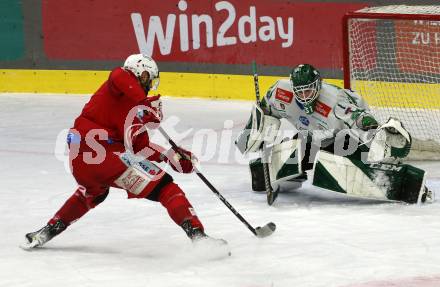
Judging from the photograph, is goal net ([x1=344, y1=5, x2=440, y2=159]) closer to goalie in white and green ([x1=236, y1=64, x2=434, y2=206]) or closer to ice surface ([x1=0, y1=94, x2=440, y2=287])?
ice surface ([x1=0, y1=94, x2=440, y2=287])

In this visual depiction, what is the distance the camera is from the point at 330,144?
6.42 meters

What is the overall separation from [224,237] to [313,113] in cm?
A: 123

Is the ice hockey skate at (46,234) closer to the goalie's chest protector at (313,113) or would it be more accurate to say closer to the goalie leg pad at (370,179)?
the goalie leg pad at (370,179)

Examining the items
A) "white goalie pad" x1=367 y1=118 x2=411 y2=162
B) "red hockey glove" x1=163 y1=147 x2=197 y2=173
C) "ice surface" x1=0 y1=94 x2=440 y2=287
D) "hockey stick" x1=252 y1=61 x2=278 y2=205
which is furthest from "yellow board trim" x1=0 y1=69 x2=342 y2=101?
"red hockey glove" x1=163 y1=147 x2=197 y2=173

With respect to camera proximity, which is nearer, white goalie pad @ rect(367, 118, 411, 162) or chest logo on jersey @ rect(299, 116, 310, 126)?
white goalie pad @ rect(367, 118, 411, 162)

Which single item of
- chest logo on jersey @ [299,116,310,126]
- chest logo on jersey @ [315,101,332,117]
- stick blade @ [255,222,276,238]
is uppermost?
chest logo on jersey @ [315,101,332,117]

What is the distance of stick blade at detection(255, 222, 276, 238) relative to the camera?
5.35 metres

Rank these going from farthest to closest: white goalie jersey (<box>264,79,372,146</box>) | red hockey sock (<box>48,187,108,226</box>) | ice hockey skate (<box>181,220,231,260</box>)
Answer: white goalie jersey (<box>264,79,372,146</box>)
red hockey sock (<box>48,187,108,226</box>)
ice hockey skate (<box>181,220,231,260</box>)

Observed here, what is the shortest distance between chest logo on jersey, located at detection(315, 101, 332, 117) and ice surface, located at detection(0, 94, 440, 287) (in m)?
0.51

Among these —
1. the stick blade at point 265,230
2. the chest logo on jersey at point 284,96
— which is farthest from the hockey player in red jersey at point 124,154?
the chest logo on jersey at point 284,96

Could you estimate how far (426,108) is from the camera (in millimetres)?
8406

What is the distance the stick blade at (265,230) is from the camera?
211 inches

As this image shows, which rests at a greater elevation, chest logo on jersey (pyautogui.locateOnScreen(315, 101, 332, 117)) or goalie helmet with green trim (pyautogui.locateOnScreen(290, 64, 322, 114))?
goalie helmet with green trim (pyautogui.locateOnScreen(290, 64, 322, 114))

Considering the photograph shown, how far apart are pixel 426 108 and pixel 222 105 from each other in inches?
82.8
